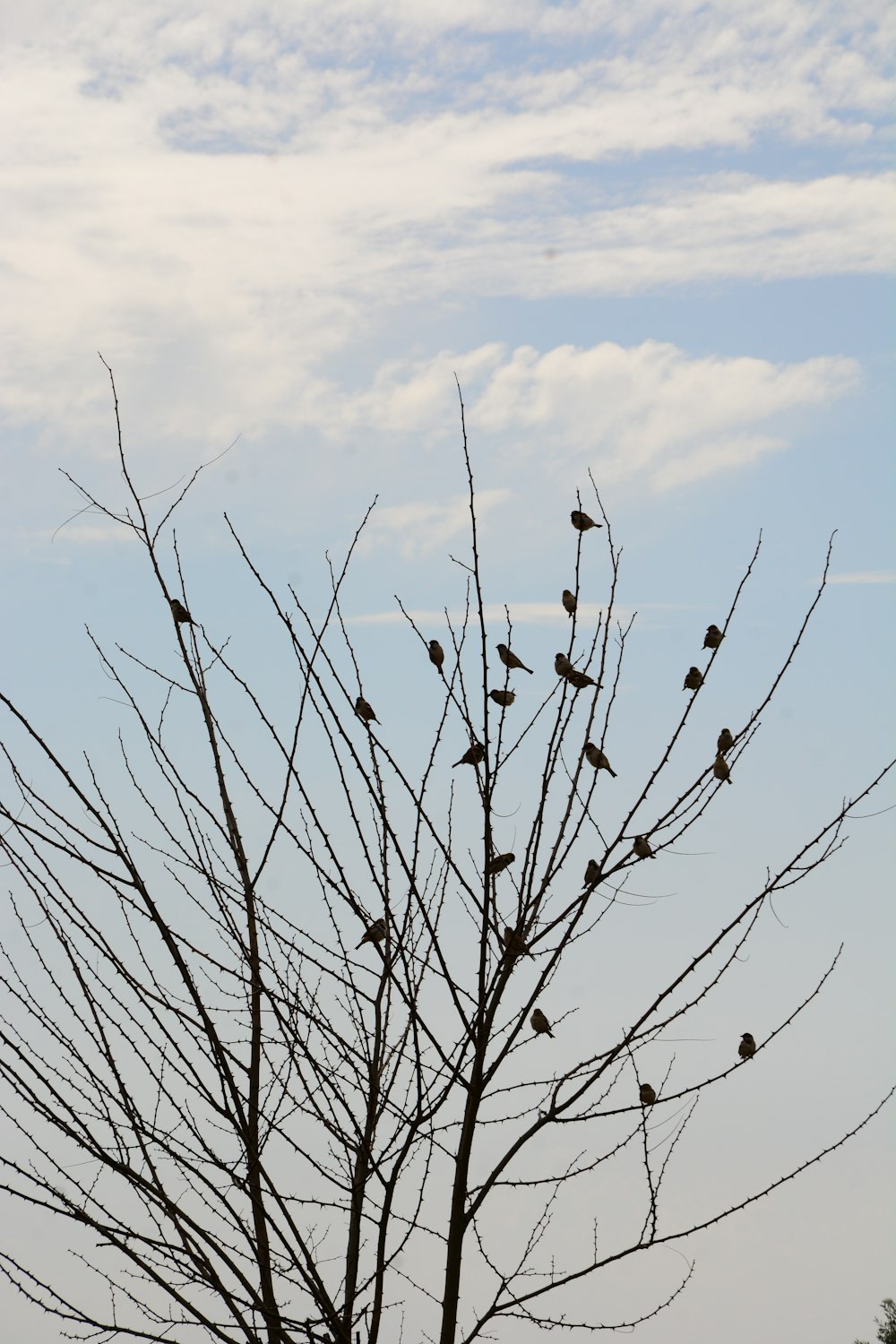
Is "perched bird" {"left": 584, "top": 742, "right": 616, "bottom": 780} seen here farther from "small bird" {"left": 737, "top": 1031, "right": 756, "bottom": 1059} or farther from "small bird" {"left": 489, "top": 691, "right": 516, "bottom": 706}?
"small bird" {"left": 737, "top": 1031, "right": 756, "bottom": 1059}

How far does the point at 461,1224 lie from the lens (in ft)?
12.1

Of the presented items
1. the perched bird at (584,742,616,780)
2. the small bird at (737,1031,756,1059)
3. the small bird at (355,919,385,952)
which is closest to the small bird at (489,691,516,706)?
the perched bird at (584,742,616,780)

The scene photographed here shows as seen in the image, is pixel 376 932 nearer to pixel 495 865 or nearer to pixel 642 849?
pixel 495 865

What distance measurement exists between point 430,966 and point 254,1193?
2.46 feet

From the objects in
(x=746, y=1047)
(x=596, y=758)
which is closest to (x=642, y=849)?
(x=596, y=758)

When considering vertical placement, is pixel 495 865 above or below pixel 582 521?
below

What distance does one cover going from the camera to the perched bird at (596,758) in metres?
3.98

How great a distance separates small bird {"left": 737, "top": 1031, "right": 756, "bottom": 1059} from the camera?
13.7 feet

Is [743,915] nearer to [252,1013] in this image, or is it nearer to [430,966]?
[430,966]

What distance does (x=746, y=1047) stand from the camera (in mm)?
4234

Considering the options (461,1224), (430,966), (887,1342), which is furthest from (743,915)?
(887,1342)

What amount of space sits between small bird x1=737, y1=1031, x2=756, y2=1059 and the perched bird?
3.16 ft

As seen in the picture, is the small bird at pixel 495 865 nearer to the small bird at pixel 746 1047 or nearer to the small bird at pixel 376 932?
the small bird at pixel 376 932

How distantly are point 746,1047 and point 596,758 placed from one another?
1054mm
